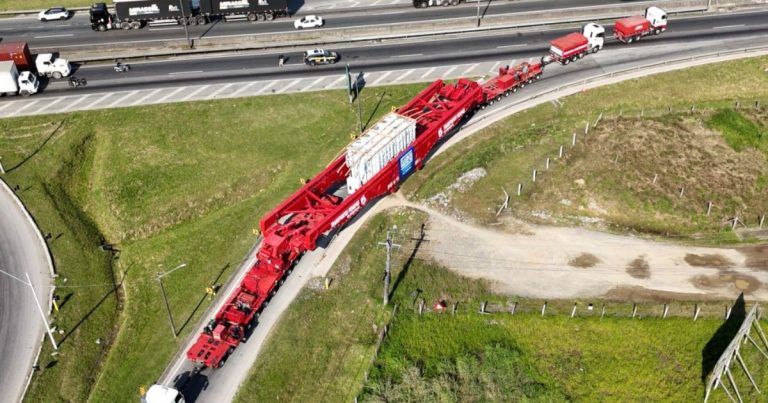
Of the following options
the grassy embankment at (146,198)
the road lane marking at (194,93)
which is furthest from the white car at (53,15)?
the road lane marking at (194,93)

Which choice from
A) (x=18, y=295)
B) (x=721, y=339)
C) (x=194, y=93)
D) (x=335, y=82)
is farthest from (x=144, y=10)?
(x=721, y=339)

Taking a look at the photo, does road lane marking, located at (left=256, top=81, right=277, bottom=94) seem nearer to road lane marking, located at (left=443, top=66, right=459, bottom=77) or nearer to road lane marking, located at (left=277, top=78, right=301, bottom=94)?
road lane marking, located at (left=277, top=78, right=301, bottom=94)

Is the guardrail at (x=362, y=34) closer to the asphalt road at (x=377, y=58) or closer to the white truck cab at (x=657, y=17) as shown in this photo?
the asphalt road at (x=377, y=58)

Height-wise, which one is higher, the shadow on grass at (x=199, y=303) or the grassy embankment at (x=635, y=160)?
the grassy embankment at (x=635, y=160)

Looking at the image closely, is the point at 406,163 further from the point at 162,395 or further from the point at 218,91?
the point at 162,395

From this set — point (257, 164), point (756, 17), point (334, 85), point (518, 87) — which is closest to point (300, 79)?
point (334, 85)

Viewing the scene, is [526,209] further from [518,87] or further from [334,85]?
[334,85]
